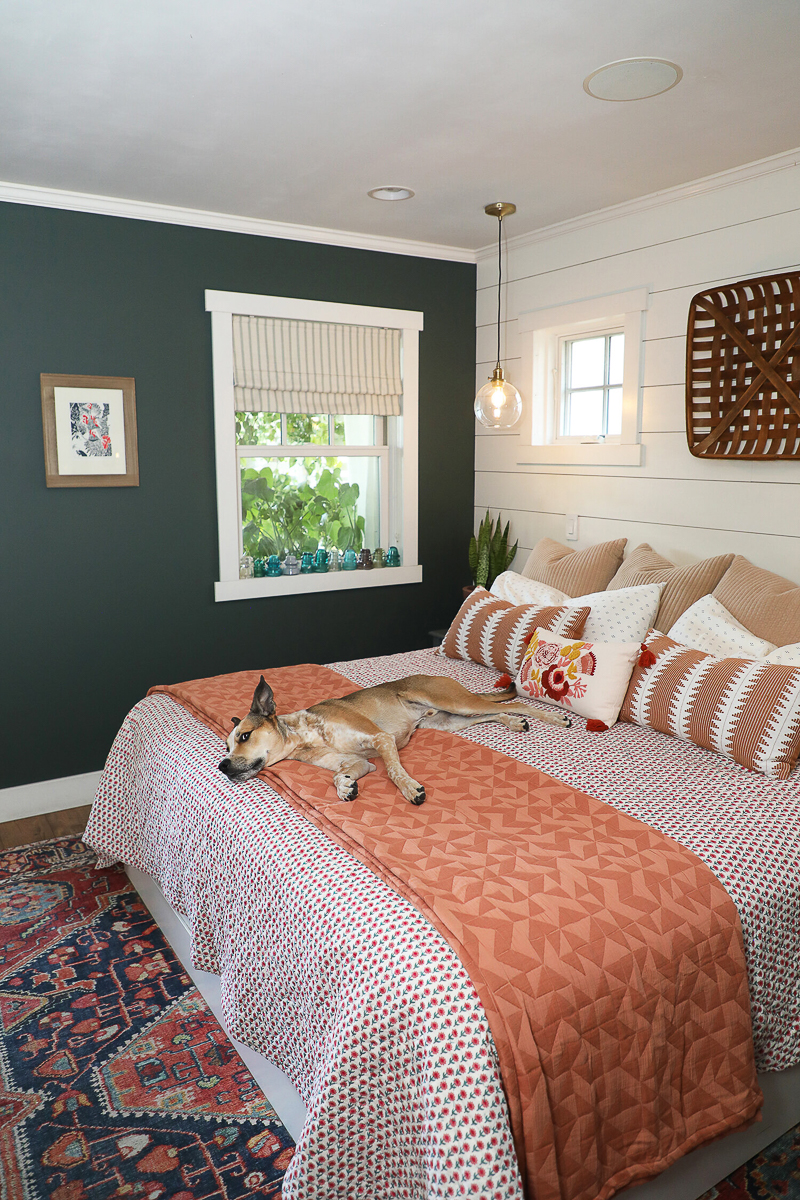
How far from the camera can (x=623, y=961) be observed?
151cm

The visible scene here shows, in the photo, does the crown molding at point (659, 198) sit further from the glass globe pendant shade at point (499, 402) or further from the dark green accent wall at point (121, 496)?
the glass globe pendant shade at point (499, 402)

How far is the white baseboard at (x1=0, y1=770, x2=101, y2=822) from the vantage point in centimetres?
353

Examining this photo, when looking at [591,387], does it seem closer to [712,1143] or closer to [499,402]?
[499,402]

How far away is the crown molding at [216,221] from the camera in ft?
10.7

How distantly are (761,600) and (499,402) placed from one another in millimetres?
1451

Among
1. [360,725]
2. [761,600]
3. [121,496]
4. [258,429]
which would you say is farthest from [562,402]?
[360,725]

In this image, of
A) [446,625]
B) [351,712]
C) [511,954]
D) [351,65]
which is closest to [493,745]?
[351,712]

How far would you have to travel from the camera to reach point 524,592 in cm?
340

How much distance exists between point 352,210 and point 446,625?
2.14 meters

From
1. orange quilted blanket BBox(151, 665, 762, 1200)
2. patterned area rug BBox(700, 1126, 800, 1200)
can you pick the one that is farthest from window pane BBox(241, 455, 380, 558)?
patterned area rug BBox(700, 1126, 800, 1200)

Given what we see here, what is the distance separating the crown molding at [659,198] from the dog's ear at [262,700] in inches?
99.3

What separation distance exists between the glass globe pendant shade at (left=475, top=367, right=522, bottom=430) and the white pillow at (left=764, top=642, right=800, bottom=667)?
64.1 inches

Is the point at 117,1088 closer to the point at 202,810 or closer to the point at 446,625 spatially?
the point at 202,810

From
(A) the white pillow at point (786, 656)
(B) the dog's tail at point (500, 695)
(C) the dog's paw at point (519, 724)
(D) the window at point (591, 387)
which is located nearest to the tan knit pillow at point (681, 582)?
(A) the white pillow at point (786, 656)
